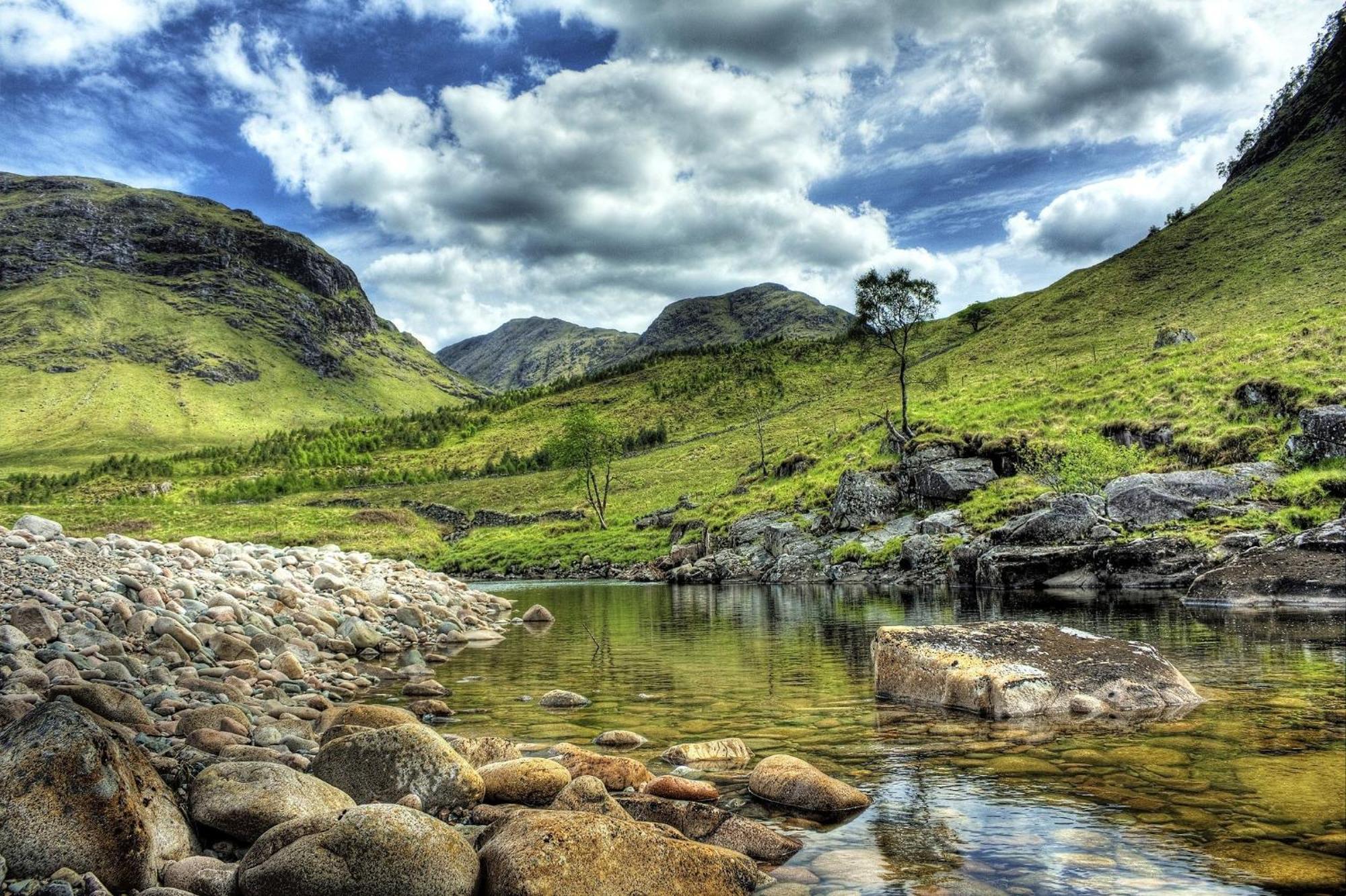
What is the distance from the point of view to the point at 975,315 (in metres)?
159

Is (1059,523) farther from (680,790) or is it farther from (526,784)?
(526,784)

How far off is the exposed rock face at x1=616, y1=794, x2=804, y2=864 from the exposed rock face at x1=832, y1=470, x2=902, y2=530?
43.1 metres

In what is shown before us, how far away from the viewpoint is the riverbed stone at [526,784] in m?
8.58

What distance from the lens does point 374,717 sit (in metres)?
10.8

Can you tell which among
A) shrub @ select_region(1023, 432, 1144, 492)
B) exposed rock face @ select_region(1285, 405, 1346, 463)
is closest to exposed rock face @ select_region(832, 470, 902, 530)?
shrub @ select_region(1023, 432, 1144, 492)

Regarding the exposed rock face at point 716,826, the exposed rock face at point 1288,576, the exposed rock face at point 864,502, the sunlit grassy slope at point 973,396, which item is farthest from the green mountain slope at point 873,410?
the exposed rock face at point 716,826

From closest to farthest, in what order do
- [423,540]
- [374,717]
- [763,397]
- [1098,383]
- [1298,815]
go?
[1298,815] → [374,717] → [1098,383] → [423,540] → [763,397]

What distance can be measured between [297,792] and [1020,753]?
8.70 meters

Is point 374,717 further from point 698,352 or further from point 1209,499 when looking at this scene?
point 698,352

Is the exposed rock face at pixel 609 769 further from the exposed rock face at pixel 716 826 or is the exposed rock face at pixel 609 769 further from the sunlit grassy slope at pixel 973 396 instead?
the sunlit grassy slope at pixel 973 396

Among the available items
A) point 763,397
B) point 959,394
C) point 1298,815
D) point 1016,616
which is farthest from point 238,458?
point 1298,815

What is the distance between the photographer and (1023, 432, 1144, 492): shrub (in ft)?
130

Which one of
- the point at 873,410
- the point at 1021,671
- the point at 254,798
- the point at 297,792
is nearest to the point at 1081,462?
the point at 1021,671

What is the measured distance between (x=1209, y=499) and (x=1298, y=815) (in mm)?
31002
